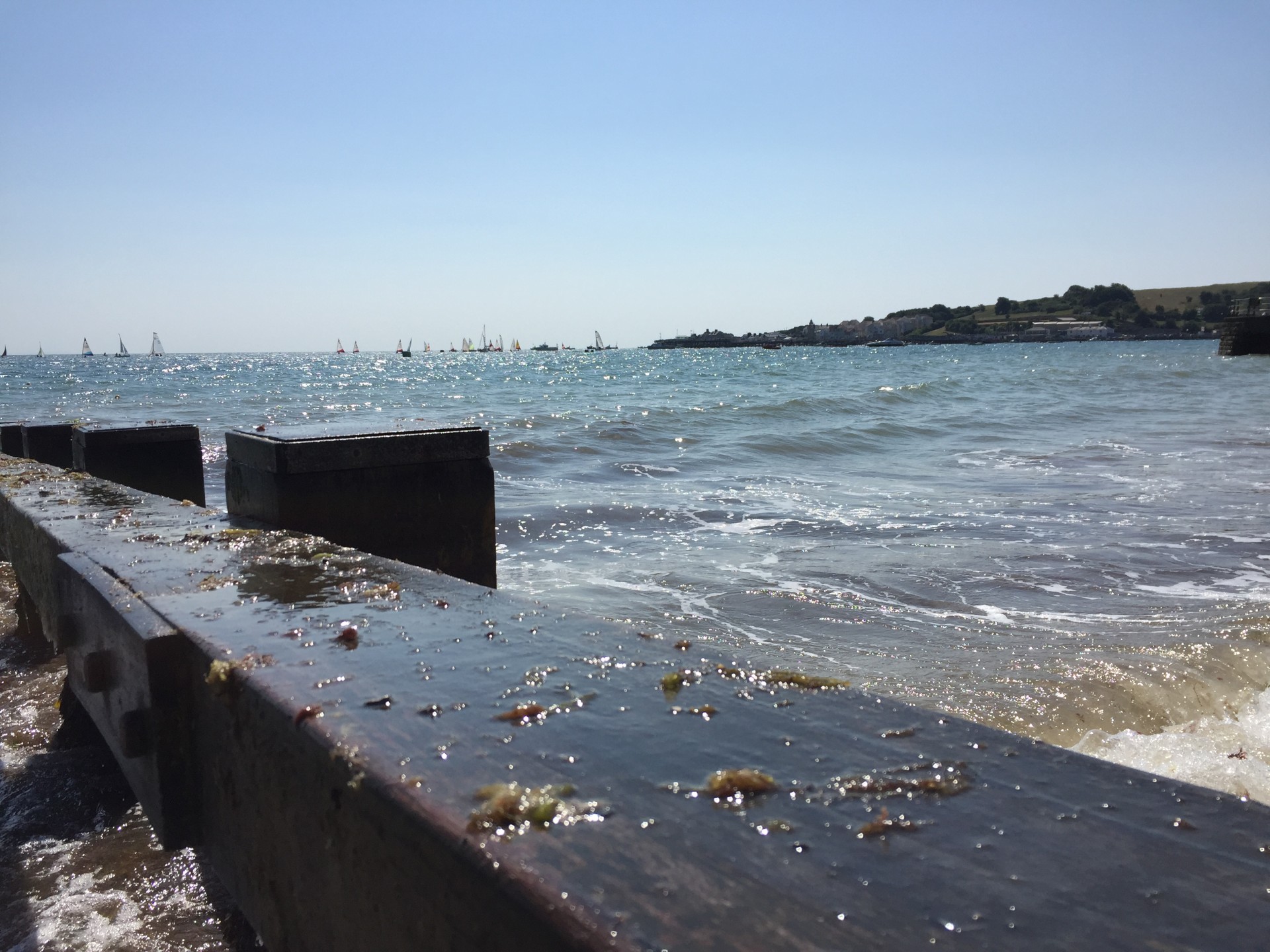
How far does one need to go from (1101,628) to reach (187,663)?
19.8ft

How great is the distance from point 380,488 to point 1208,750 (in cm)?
399

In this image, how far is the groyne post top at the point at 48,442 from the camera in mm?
7930

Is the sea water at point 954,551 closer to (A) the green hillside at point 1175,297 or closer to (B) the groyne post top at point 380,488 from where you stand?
(B) the groyne post top at point 380,488

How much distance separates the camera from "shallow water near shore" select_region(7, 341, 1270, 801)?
203 inches

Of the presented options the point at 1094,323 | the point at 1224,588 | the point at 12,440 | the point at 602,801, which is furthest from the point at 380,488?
the point at 1094,323

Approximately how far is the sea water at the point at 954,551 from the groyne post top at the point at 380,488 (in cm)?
56

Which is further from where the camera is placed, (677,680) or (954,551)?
(954,551)

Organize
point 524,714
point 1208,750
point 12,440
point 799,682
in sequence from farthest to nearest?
point 12,440 < point 1208,750 < point 799,682 < point 524,714

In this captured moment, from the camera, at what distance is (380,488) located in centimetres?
436

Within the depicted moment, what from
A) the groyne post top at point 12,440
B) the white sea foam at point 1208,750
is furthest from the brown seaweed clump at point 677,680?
the groyne post top at point 12,440

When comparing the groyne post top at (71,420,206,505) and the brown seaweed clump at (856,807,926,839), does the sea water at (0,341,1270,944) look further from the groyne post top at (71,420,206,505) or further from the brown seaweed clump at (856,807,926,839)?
the brown seaweed clump at (856,807,926,839)

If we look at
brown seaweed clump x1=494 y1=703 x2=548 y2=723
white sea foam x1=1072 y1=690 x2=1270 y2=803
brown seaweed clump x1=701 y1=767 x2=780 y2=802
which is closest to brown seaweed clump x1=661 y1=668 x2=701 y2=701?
brown seaweed clump x1=494 y1=703 x2=548 y2=723

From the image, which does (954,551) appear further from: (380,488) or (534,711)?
(534,711)

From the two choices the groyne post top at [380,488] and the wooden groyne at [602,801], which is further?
the groyne post top at [380,488]
